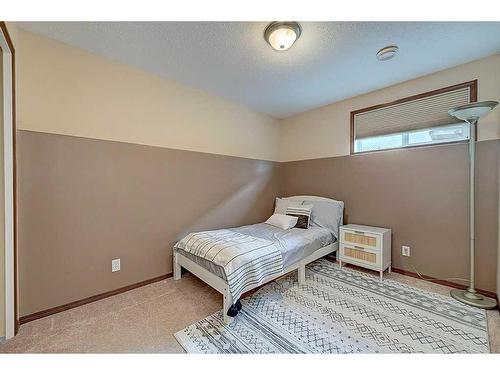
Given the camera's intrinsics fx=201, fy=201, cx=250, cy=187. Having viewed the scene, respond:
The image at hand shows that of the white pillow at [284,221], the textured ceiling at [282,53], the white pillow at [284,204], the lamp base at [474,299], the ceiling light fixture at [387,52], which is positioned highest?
the textured ceiling at [282,53]

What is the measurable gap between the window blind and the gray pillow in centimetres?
109

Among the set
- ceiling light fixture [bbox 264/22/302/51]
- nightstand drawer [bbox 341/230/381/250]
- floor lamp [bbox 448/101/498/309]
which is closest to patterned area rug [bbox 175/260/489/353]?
floor lamp [bbox 448/101/498/309]

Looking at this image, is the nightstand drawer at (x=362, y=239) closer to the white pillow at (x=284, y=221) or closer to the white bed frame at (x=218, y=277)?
the white bed frame at (x=218, y=277)

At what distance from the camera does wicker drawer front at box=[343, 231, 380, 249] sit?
94.9 inches

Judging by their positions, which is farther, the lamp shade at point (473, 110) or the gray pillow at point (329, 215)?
the gray pillow at point (329, 215)

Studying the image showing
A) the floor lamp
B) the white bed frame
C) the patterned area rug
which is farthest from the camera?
the floor lamp

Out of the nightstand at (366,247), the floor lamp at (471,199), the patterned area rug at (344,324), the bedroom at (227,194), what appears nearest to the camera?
the patterned area rug at (344,324)

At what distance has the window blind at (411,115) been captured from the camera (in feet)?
7.41

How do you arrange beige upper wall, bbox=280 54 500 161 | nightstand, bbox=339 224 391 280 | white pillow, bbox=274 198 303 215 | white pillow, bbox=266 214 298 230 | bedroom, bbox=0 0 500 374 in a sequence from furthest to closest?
1. white pillow, bbox=274 198 303 215
2. white pillow, bbox=266 214 298 230
3. nightstand, bbox=339 224 391 280
4. beige upper wall, bbox=280 54 500 161
5. bedroom, bbox=0 0 500 374

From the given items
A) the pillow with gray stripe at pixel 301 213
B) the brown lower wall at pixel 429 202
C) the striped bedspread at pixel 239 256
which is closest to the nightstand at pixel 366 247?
the brown lower wall at pixel 429 202

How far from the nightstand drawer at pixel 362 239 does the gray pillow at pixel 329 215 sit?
21 cm

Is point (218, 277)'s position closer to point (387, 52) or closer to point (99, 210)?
point (99, 210)

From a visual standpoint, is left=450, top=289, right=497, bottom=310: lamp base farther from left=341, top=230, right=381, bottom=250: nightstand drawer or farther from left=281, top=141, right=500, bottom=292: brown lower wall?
left=341, top=230, right=381, bottom=250: nightstand drawer
